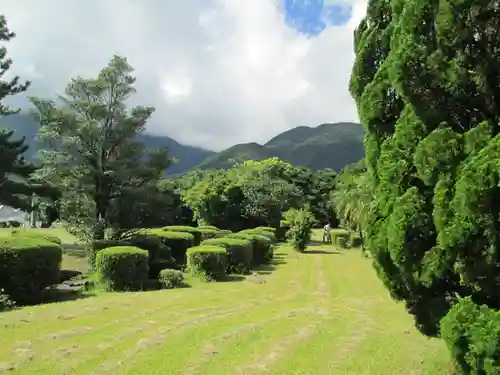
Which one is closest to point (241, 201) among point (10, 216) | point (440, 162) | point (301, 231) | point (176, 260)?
point (301, 231)

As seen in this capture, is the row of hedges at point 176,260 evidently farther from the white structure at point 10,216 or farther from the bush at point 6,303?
the white structure at point 10,216

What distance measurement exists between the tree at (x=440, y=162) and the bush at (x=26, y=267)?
9737 mm

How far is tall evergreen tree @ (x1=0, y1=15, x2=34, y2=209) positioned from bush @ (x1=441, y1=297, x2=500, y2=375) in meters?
27.7

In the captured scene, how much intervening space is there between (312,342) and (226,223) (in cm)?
3657

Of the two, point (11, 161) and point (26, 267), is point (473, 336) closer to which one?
point (26, 267)

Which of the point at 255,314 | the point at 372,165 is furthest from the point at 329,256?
the point at 372,165

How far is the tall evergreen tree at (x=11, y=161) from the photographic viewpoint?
90.0 feet

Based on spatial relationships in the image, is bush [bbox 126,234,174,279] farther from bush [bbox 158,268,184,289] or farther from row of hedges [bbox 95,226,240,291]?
bush [bbox 158,268,184,289]

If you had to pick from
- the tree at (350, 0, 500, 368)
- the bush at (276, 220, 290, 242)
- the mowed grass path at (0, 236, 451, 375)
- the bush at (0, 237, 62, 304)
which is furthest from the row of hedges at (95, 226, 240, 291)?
the bush at (276, 220, 290, 242)

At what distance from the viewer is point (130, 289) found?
1458 centimetres

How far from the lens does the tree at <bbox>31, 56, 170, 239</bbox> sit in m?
24.3

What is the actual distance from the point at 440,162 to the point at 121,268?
11620mm

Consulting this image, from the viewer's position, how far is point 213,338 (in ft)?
26.3

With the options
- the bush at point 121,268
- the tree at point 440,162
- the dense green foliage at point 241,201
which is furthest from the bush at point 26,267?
the dense green foliage at point 241,201
